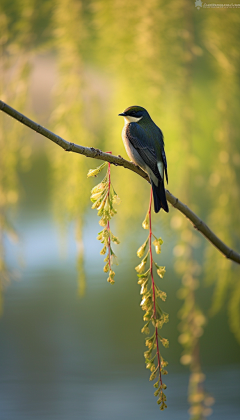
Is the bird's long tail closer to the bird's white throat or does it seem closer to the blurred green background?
the blurred green background

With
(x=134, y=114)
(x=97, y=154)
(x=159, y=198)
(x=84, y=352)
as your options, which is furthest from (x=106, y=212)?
Answer: (x=84, y=352)

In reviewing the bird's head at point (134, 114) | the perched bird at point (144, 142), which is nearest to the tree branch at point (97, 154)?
the perched bird at point (144, 142)

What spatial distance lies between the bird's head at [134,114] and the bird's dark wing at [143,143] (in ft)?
0.17

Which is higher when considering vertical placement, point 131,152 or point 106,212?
point 131,152

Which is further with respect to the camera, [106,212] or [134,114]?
[134,114]

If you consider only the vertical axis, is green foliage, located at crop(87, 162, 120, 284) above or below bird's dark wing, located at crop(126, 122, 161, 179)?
below

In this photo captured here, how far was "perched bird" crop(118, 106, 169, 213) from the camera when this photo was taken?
1494mm

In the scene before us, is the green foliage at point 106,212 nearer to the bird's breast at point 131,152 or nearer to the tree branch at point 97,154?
the tree branch at point 97,154

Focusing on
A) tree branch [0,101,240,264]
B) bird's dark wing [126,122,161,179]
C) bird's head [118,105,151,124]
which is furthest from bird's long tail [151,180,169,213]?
bird's head [118,105,151,124]

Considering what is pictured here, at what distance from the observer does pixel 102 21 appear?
1625mm

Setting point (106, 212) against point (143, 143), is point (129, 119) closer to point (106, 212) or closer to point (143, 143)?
point (143, 143)

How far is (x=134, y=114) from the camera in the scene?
1729mm

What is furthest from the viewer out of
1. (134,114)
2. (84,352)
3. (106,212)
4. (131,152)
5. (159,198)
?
(84,352)

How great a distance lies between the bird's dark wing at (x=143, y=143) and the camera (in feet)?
4.93
